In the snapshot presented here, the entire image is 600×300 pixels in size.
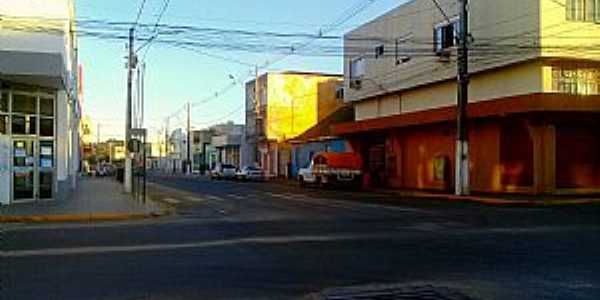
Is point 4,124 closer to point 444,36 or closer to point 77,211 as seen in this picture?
point 77,211

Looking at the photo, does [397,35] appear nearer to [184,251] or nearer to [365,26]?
[365,26]

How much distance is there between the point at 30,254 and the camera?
14.0 m

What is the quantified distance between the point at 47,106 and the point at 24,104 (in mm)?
1191

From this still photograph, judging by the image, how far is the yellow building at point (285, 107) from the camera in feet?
269

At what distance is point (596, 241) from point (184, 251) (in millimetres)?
8468

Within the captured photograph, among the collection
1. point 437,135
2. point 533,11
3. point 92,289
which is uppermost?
point 533,11

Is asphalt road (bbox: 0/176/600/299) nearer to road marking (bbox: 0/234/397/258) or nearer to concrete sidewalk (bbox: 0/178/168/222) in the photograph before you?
road marking (bbox: 0/234/397/258)

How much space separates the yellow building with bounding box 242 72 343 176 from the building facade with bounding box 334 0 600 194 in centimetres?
3289

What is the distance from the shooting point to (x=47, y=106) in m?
30.2

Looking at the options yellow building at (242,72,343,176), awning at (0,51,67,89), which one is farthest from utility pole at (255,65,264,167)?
awning at (0,51,67,89)

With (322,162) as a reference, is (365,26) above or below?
above

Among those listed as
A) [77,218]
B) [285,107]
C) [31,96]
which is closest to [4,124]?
[31,96]

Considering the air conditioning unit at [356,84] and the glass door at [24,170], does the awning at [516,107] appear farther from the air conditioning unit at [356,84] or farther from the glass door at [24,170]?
the glass door at [24,170]

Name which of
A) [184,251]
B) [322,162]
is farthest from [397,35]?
[184,251]
